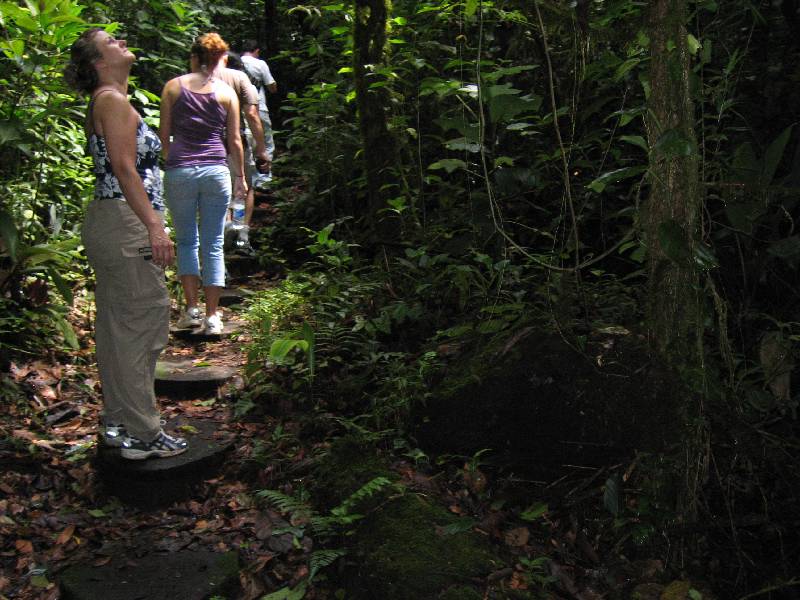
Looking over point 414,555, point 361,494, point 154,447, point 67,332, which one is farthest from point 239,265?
point 414,555

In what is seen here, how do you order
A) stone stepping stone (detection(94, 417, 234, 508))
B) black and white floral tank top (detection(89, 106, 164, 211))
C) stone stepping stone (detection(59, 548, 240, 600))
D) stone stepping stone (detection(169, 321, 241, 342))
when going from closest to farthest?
1. stone stepping stone (detection(59, 548, 240, 600))
2. black and white floral tank top (detection(89, 106, 164, 211))
3. stone stepping stone (detection(94, 417, 234, 508))
4. stone stepping stone (detection(169, 321, 241, 342))

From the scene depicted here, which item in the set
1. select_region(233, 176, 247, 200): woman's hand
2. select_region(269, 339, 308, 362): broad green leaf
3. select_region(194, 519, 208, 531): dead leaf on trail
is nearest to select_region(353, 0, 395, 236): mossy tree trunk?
select_region(233, 176, 247, 200): woman's hand

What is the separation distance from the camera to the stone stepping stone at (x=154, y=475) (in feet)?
13.4

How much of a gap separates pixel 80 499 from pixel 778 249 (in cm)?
391

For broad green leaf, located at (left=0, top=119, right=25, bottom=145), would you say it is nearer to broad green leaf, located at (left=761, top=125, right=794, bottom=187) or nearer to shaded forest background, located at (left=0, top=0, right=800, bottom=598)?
shaded forest background, located at (left=0, top=0, right=800, bottom=598)

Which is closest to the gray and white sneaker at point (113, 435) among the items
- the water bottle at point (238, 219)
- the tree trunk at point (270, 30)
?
the water bottle at point (238, 219)

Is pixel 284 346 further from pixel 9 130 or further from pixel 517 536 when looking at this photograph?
pixel 9 130

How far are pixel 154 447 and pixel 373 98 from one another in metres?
3.44

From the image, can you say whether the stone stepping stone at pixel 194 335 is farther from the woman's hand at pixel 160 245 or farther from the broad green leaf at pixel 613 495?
the broad green leaf at pixel 613 495

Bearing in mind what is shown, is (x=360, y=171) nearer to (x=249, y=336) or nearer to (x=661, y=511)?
(x=249, y=336)

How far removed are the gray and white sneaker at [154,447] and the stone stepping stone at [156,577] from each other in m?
0.63

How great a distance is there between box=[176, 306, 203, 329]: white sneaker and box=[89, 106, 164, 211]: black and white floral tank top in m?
2.20

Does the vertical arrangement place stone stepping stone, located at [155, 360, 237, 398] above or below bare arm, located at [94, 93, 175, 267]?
below

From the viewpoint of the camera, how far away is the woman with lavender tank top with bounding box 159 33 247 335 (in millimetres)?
5602
